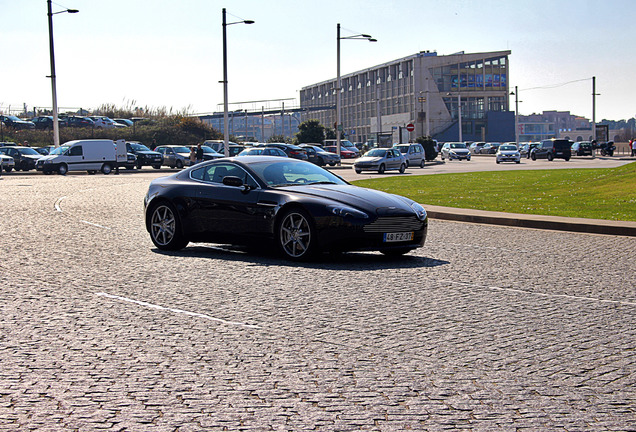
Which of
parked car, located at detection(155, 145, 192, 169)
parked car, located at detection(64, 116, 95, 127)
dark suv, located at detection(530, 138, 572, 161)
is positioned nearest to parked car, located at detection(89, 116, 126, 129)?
parked car, located at detection(64, 116, 95, 127)

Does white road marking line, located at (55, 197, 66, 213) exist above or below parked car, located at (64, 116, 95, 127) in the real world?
below

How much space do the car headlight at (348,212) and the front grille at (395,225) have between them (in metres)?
0.15

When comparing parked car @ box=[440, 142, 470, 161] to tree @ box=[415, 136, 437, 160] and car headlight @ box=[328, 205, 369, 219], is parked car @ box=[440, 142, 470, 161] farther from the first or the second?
car headlight @ box=[328, 205, 369, 219]

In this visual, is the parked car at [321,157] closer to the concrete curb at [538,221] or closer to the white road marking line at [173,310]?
the concrete curb at [538,221]

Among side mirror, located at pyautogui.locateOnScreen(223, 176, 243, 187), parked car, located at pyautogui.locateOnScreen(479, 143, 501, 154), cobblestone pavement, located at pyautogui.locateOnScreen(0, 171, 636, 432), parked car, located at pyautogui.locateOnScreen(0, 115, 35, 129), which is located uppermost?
parked car, located at pyautogui.locateOnScreen(0, 115, 35, 129)

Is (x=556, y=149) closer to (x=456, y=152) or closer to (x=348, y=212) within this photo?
(x=456, y=152)

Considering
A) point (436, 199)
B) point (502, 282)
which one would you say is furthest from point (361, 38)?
point (502, 282)

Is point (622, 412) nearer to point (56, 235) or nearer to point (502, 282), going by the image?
point (502, 282)

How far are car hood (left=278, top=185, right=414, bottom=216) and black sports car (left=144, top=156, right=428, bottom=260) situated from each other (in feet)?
0.04

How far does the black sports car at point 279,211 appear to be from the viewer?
10609 millimetres

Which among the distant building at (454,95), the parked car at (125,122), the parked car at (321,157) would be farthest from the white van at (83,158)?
the distant building at (454,95)

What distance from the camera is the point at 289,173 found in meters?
11.9

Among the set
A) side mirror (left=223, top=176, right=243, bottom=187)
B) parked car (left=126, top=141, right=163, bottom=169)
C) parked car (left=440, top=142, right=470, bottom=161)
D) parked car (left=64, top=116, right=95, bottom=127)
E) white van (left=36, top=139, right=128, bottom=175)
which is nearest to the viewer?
side mirror (left=223, top=176, right=243, bottom=187)

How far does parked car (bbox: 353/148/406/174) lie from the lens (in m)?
45.2
